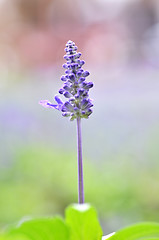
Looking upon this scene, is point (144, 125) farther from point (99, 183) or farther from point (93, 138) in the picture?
point (99, 183)

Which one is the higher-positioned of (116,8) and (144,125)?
(116,8)

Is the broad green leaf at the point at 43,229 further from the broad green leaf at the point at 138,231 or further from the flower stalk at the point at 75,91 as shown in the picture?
the flower stalk at the point at 75,91

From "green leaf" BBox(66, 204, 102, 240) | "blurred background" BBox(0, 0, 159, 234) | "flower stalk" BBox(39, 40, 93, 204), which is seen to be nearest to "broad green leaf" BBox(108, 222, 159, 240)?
"green leaf" BBox(66, 204, 102, 240)

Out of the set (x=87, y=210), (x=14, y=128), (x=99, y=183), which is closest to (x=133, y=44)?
(x=14, y=128)

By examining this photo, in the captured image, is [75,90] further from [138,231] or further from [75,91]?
[138,231]

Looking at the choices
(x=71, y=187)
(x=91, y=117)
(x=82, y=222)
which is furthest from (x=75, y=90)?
(x=91, y=117)
